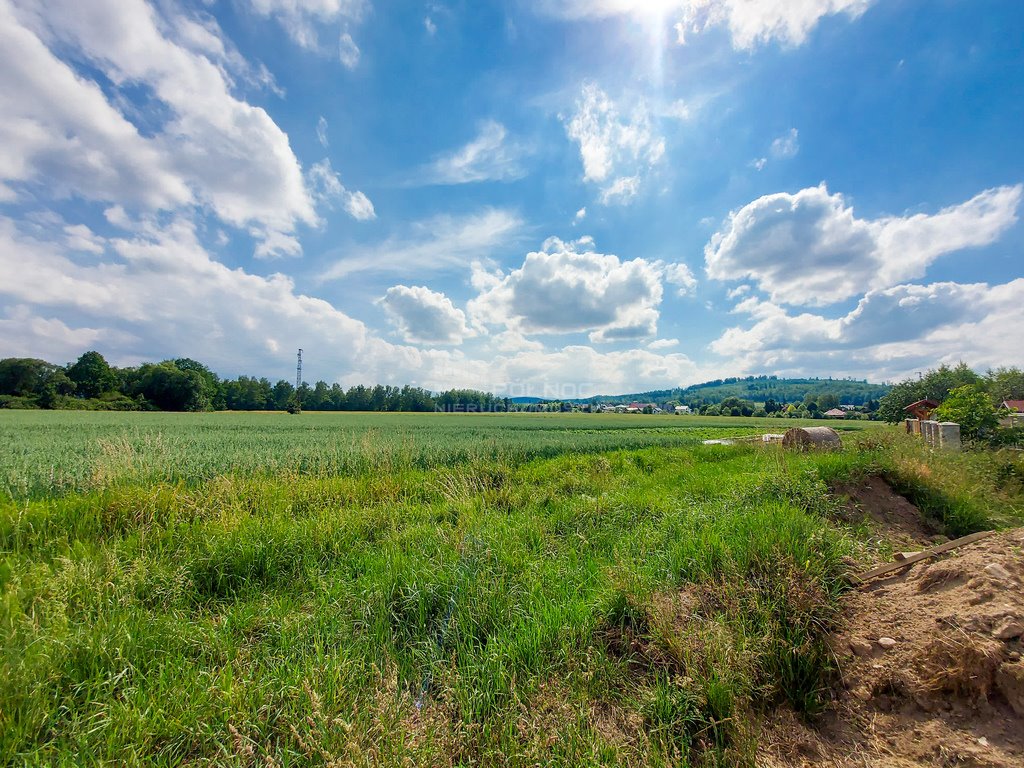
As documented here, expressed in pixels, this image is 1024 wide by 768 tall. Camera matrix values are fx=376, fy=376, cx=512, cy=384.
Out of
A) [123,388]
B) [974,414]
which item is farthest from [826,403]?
[123,388]

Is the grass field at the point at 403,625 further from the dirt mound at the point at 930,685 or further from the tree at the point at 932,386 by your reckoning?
the tree at the point at 932,386

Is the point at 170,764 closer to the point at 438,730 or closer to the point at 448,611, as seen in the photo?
the point at 438,730

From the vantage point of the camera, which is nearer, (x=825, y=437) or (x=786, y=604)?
(x=786, y=604)

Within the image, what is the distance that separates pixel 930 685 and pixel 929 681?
34 millimetres

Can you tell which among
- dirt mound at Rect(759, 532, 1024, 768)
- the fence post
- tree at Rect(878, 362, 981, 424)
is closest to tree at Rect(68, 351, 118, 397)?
dirt mound at Rect(759, 532, 1024, 768)

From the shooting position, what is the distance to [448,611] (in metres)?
3.93

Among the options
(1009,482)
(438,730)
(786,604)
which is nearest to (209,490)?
(438,730)

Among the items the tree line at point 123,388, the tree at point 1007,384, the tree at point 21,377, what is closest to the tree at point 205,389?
the tree line at point 123,388

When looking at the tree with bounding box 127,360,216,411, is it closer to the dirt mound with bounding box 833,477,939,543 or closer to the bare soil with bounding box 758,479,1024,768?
the dirt mound with bounding box 833,477,939,543

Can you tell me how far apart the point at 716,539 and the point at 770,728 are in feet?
6.73

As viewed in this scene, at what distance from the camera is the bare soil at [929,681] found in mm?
2621

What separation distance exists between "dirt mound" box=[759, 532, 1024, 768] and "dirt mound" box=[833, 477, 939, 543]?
11.9ft

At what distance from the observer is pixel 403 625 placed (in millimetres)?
3863

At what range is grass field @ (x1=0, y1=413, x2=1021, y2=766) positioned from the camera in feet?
8.45
